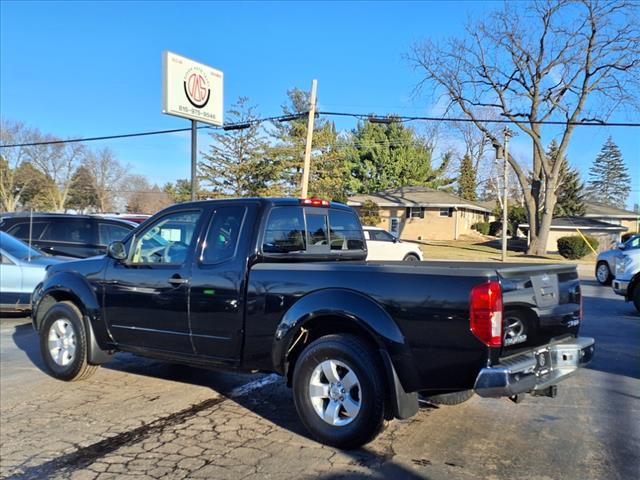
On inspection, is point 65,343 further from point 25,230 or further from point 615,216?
point 615,216

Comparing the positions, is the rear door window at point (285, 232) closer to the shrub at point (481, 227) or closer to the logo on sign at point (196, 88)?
the logo on sign at point (196, 88)

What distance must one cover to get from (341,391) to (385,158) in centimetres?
5512

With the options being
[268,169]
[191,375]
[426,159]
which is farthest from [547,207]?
[191,375]

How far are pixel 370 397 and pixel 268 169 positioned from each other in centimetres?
3521

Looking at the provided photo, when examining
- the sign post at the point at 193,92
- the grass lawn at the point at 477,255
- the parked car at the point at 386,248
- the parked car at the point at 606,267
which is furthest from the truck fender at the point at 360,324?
the grass lawn at the point at 477,255

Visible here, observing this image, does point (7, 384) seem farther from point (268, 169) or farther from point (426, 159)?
point (426, 159)

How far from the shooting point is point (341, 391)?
4.24 meters

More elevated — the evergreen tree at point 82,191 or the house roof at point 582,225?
the evergreen tree at point 82,191

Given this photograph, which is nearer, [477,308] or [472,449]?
[477,308]

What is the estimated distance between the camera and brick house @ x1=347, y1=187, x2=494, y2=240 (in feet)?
158

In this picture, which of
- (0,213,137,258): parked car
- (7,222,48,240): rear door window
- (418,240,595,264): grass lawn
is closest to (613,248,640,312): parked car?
(0,213,137,258): parked car

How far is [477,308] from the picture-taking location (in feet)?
11.9

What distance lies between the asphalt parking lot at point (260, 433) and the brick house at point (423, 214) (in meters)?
42.3

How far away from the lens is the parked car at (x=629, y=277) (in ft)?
36.2
